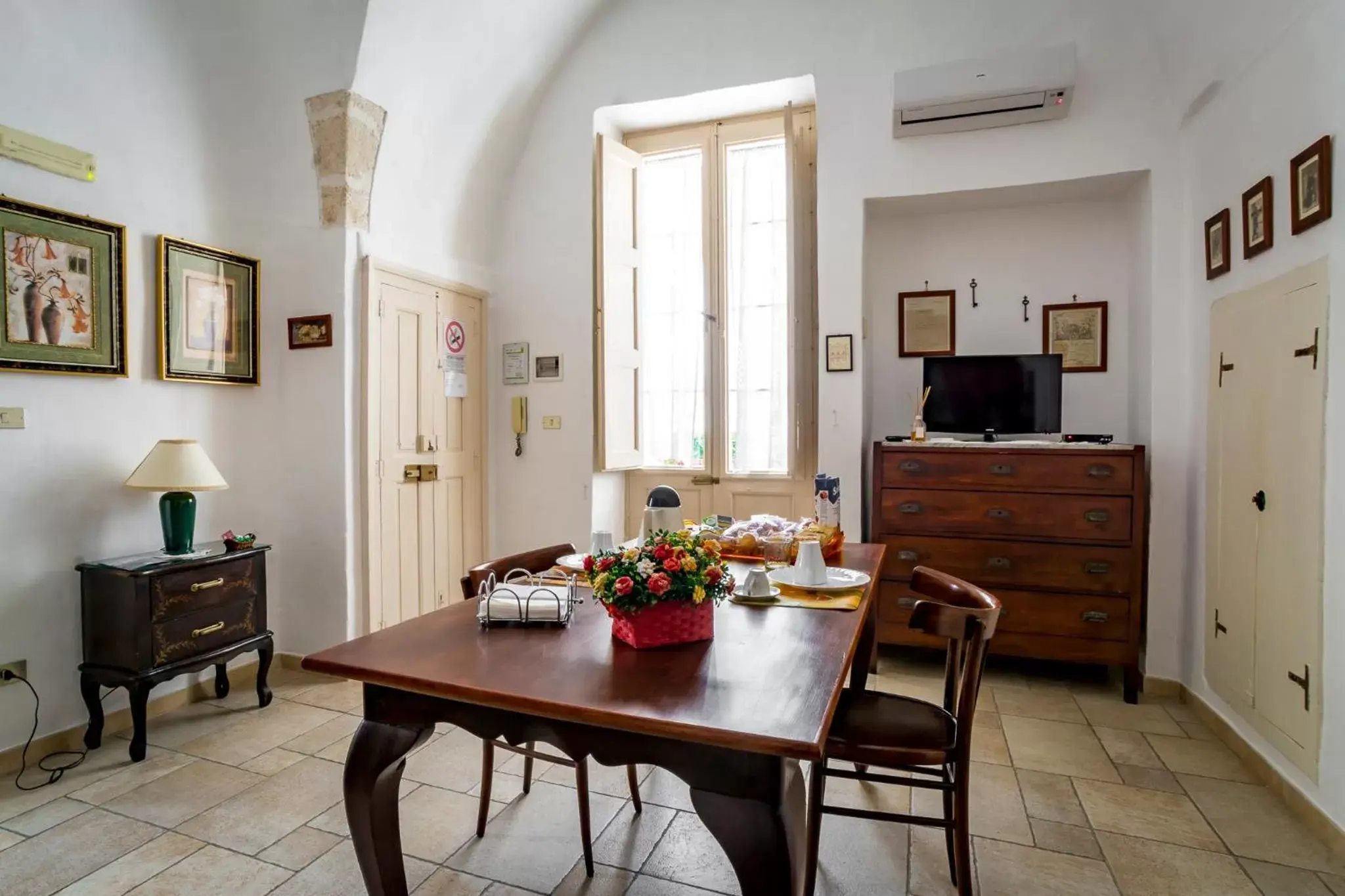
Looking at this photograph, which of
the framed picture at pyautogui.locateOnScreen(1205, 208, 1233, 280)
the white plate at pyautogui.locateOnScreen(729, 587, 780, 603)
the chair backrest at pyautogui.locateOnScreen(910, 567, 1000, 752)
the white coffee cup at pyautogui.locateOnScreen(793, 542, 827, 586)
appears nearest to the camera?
the chair backrest at pyautogui.locateOnScreen(910, 567, 1000, 752)

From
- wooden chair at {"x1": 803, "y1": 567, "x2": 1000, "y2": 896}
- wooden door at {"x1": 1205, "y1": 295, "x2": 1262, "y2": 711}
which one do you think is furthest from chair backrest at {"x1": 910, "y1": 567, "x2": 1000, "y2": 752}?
wooden door at {"x1": 1205, "y1": 295, "x2": 1262, "y2": 711}

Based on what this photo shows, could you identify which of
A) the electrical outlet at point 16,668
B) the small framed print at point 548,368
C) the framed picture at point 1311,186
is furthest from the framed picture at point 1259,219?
the electrical outlet at point 16,668

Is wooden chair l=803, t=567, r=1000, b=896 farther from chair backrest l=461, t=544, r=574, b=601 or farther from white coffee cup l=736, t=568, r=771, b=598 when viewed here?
chair backrest l=461, t=544, r=574, b=601

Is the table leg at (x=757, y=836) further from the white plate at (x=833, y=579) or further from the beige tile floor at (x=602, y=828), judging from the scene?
the beige tile floor at (x=602, y=828)

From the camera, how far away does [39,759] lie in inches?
107

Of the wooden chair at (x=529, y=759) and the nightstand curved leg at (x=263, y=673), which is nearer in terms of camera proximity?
the wooden chair at (x=529, y=759)

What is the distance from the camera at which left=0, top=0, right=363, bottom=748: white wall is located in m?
2.75

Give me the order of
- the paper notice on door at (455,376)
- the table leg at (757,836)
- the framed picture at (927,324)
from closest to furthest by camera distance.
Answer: the table leg at (757,836) → the framed picture at (927,324) → the paper notice on door at (455,376)

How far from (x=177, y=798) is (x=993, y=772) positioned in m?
2.88

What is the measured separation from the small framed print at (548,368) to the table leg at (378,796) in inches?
123

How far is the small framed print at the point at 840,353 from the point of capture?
3.81m

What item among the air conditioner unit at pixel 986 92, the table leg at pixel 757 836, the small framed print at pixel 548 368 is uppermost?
the air conditioner unit at pixel 986 92

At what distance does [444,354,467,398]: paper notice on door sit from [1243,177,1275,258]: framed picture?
3.84 meters

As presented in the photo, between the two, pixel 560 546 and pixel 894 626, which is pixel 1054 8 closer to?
pixel 894 626
